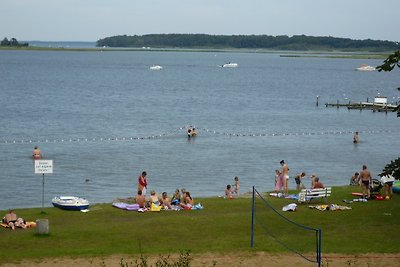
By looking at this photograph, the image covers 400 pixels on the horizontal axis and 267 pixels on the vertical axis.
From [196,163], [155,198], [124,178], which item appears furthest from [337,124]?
[155,198]

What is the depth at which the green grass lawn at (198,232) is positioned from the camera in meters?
22.3

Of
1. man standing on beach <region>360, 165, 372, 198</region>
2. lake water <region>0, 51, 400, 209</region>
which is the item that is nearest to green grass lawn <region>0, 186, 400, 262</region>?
man standing on beach <region>360, 165, 372, 198</region>


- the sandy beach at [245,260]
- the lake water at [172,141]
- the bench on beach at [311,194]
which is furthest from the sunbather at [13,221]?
the lake water at [172,141]

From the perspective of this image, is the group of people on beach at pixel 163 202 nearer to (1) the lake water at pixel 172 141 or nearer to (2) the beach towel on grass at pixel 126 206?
(2) the beach towel on grass at pixel 126 206

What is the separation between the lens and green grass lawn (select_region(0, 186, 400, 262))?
22.3 meters

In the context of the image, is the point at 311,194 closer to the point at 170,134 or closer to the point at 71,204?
the point at 71,204

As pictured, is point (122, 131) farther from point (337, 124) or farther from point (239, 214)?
point (239, 214)

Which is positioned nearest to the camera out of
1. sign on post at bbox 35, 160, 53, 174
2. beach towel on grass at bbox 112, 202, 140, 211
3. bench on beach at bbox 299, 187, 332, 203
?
sign on post at bbox 35, 160, 53, 174

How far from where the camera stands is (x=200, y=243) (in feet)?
75.7

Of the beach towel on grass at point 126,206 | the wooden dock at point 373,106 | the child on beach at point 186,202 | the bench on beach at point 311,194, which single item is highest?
the bench on beach at point 311,194

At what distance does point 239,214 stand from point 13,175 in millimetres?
21298

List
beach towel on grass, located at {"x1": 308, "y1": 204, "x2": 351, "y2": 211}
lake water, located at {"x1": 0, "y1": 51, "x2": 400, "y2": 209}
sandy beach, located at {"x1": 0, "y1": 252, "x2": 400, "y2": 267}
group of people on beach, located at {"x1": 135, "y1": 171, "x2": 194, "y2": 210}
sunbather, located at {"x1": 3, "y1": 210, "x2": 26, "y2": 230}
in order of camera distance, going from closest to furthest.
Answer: sandy beach, located at {"x1": 0, "y1": 252, "x2": 400, "y2": 267}, sunbather, located at {"x1": 3, "y1": 210, "x2": 26, "y2": 230}, beach towel on grass, located at {"x1": 308, "y1": 204, "x2": 351, "y2": 211}, group of people on beach, located at {"x1": 135, "y1": 171, "x2": 194, "y2": 210}, lake water, located at {"x1": 0, "y1": 51, "x2": 400, "y2": 209}

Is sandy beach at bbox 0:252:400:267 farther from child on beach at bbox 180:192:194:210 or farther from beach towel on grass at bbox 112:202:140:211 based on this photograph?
child on beach at bbox 180:192:194:210

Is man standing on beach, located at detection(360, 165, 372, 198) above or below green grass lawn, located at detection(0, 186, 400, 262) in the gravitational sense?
above
